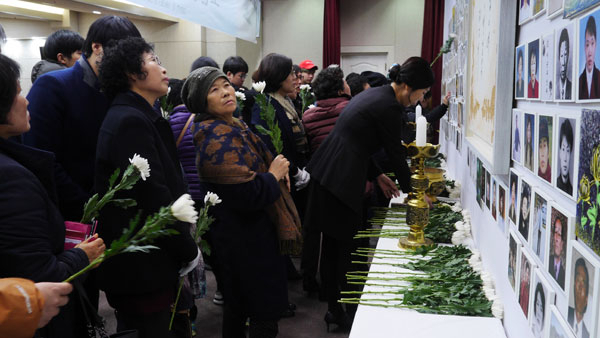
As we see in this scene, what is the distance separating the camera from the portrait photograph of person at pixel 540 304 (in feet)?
2.98

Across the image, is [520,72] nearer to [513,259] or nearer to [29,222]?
[513,259]

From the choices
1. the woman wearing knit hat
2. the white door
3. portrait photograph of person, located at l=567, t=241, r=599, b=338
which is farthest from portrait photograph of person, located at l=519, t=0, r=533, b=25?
the white door

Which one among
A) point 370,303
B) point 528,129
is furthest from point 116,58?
point 528,129

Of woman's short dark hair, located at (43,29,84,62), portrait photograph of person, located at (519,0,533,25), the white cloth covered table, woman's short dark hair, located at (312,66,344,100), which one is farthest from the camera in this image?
woman's short dark hair, located at (312,66,344,100)

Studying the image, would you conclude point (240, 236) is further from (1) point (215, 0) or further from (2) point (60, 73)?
(1) point (215, 0)

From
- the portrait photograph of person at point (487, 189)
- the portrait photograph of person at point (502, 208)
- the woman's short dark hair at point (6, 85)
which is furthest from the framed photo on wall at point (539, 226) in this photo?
the woman's short dark hair at point (6, 85)

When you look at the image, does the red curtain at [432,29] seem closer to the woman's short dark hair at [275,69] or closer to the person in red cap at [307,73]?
the person in red cap at [307,73]

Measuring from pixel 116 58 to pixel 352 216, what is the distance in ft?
4.45

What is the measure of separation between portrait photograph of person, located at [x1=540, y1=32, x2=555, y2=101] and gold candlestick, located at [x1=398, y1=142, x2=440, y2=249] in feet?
3.28

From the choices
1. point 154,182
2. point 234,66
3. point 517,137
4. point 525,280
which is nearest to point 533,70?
point 517,137

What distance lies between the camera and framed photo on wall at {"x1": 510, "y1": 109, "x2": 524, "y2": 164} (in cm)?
115

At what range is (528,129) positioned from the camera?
3.53 feet

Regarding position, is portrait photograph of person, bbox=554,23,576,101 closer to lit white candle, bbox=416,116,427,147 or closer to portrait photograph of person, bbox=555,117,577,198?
portrait photograph of person, bbox=555,117,577,198

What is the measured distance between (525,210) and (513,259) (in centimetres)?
20
